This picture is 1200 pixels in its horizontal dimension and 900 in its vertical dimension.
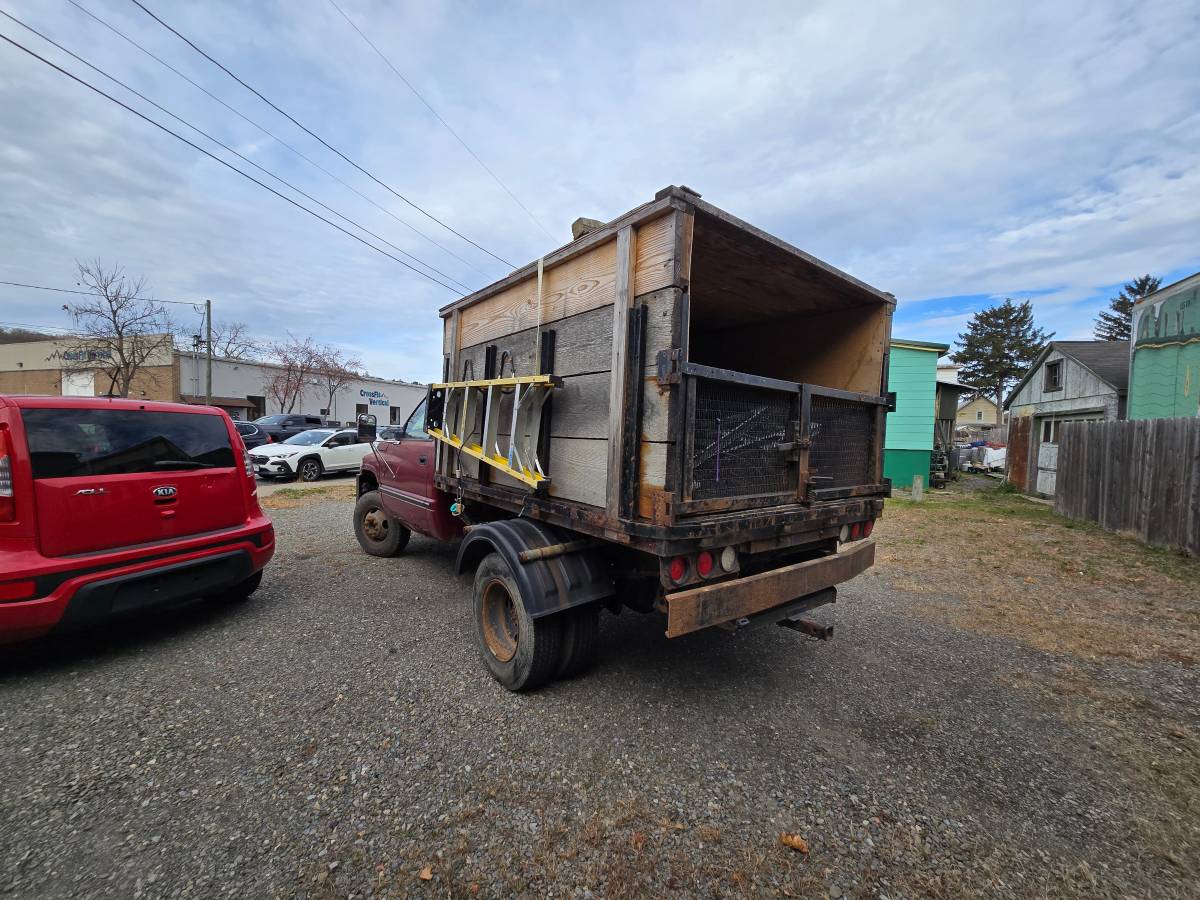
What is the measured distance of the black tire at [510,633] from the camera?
116 inches

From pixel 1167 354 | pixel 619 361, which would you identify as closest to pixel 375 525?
pixel 619 361

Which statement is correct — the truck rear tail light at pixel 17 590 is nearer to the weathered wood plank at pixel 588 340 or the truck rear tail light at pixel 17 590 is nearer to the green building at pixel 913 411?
the weathered wood plank at pixel 588 340

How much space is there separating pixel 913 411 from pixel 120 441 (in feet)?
55.9

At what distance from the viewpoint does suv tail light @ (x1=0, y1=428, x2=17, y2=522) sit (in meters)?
2.94

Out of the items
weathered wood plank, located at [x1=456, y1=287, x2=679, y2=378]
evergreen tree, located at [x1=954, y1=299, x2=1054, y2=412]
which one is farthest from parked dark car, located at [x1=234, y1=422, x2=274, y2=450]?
evergreen tree, located at [x1=954, y1=299, x2=1054, y2=412]

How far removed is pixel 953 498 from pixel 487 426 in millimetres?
14163

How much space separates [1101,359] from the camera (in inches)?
617

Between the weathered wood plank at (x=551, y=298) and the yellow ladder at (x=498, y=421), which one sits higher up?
the weathered wood plank at (x=551, y=298)

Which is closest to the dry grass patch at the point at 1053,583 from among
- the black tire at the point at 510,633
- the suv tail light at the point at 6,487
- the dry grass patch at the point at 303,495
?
the black tire at the point at 510,633

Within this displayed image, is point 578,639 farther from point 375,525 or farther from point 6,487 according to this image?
point 375,525

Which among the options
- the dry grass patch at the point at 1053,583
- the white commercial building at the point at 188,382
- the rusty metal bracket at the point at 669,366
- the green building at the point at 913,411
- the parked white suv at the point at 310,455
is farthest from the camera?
the white commercial building at the point at 188,382

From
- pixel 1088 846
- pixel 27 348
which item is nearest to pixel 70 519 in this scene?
pixel 1088 846

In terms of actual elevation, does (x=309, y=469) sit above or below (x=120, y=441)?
below

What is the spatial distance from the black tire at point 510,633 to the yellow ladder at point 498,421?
1.98 ft
